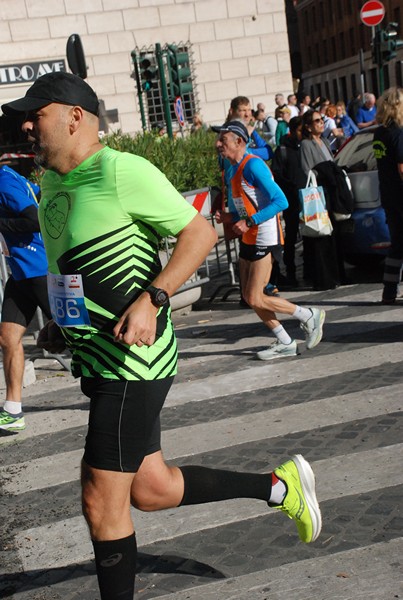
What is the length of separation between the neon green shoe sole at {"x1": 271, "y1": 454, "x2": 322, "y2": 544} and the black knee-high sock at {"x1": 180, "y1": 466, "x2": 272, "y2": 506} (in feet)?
0.35

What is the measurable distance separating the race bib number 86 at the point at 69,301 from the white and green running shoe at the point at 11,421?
303 centimetres

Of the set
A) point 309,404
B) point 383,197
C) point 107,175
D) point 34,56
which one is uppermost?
point 34,56

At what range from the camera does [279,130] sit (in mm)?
17562

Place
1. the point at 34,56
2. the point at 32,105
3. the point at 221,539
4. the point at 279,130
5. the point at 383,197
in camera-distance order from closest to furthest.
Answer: the point at 32,105 → the point at 221,539 → the point at 383,197 → the point at 279,130 → the point at 34,56

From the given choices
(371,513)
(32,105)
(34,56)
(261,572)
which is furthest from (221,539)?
(34,56)

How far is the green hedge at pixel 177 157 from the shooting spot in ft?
37.7

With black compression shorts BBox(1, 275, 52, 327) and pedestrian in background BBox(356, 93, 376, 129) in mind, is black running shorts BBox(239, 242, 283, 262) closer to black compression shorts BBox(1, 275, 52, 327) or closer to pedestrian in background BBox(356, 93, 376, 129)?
black compression shorts BBox(1, 275, 52, 327)

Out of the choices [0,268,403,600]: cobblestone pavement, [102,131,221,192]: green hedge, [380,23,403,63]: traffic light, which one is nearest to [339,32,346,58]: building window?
[380,23,403,63]: traffic light

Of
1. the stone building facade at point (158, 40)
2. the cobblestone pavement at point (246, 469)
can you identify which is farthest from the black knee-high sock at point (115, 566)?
the stone building facade at point (158, 40)

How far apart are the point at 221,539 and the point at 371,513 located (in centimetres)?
70

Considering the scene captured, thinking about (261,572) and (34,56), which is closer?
(261,572)

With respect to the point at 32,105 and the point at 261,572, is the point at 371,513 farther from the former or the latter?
the point at 32,105

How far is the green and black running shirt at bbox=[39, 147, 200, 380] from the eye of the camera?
320 centimetres

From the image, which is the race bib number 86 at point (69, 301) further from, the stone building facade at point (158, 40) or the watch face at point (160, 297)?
the stone building facade at point (158, 40)
